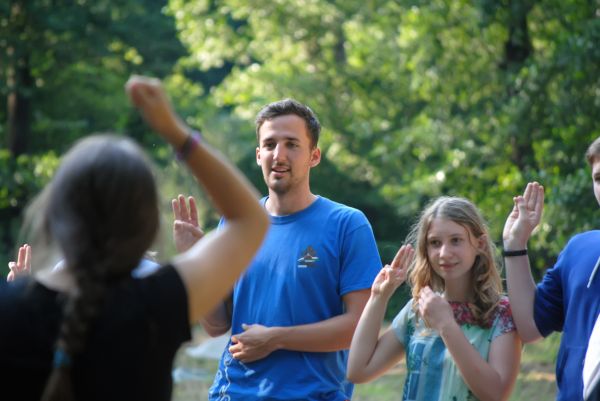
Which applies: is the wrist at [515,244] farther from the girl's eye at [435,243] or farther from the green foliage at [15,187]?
the green foliage at [15,187]

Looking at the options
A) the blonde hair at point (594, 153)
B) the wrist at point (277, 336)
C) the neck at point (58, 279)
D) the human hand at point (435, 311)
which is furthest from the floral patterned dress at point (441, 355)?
the neck at point (58, 279)

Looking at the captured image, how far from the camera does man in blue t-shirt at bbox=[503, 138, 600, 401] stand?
3.79m

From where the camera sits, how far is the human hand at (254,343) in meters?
4.47

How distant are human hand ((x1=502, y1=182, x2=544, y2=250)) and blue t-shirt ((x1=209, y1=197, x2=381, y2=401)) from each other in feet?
2.30

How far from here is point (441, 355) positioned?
4254 millimetres

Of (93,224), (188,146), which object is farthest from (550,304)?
(93,224)

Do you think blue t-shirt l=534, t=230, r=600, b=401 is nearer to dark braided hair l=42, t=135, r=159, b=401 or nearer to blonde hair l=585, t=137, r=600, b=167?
blonde hair l=585, t=137, r=600, b=167

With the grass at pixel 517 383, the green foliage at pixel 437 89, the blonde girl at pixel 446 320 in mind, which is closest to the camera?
the blonde girl at pixel 446 320

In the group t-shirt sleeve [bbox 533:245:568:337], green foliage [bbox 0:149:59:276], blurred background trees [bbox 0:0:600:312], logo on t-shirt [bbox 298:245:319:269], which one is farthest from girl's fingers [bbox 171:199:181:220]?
green foliage [bbox 0:149:59:276]

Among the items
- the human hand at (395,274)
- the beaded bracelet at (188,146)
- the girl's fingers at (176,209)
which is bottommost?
the human hand at (395,274)

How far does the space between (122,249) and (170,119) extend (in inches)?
13.8

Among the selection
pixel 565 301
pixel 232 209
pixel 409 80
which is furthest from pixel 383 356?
pixel 409 80

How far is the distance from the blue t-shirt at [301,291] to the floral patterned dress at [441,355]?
39 cm

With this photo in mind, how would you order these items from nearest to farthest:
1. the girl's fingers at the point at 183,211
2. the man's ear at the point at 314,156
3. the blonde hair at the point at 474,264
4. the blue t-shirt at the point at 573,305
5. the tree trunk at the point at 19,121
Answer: the blue t-shirt at the point at 573,305
the blonde hair at the point at 474,264
the girl's fingers at the point at 183,211
the man's ear at the point at 314,156
the tree trunk at the point at 19,121
